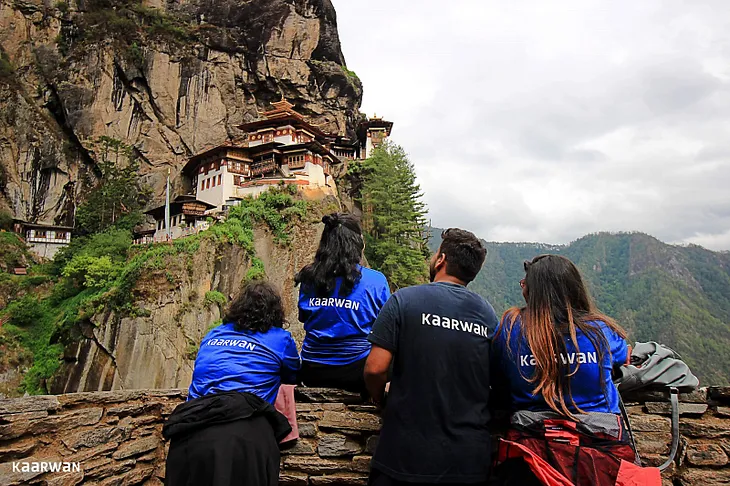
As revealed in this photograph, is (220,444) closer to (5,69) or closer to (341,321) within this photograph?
(341,321)

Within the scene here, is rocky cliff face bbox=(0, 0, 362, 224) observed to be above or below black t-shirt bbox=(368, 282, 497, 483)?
above

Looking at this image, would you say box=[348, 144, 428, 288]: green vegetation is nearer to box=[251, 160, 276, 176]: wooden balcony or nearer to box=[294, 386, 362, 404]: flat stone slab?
box=[251, 160, 276, 176]: wooden balcony

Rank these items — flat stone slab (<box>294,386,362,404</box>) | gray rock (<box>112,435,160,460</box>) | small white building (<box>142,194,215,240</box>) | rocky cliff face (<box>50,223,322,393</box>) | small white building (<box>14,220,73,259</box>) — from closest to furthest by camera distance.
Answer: flat stone slab (<box>294,386,362,404</box>) < gray rock (<box>112,435,160,460</box>) < rocky cliff face (<box>50,223,322,393</box>) < small white building (<box>142,194,215,240</box>) < small white building (<box>14,220,73,259</box>)

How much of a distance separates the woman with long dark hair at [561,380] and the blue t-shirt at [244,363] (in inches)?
66.5

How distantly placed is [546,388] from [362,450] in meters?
1.87

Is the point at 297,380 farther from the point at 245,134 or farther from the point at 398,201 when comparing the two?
the point at 245,134

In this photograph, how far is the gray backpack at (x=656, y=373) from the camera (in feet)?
11.3

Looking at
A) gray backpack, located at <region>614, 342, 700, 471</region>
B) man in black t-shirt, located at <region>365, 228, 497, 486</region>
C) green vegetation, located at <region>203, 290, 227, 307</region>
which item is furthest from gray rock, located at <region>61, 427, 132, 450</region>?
green vegetation, located at <region>203, 290, 227, 307</region>

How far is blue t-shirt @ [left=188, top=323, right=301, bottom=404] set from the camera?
3.27 metres

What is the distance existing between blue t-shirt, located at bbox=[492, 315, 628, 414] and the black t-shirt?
0.15 metres

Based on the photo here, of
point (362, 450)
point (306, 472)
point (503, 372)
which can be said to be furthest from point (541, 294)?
point (306, 472)

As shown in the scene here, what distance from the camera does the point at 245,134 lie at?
3641 centimetres

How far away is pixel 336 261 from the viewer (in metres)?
3.80

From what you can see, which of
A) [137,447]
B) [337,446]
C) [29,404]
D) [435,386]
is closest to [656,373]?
[435,386]
